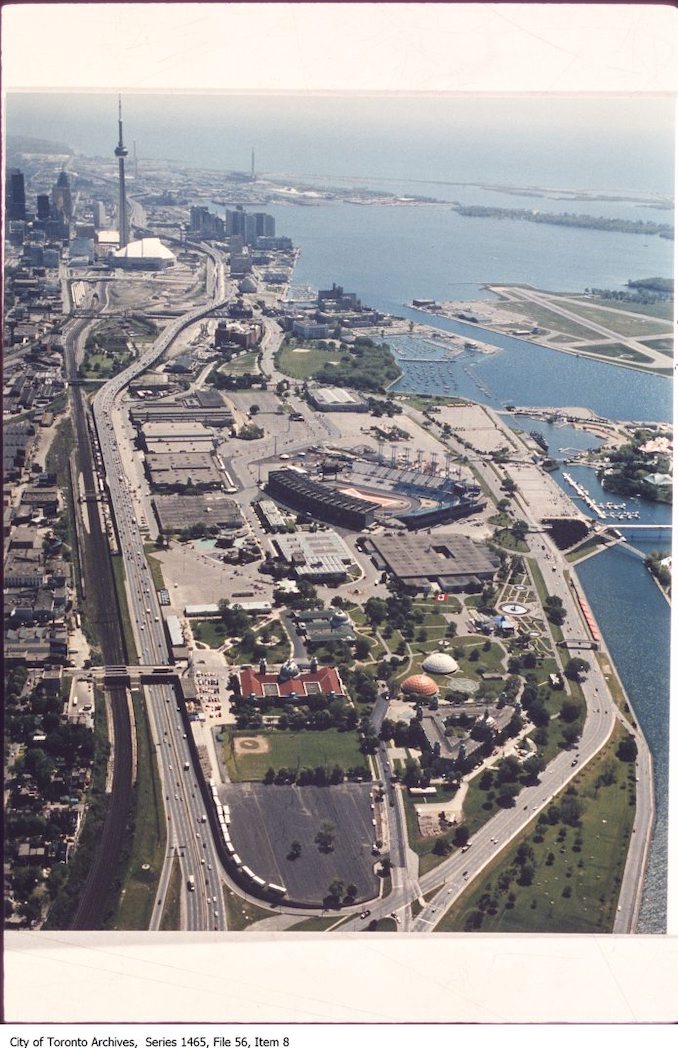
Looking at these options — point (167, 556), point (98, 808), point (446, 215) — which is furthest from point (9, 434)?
point (446, 215)

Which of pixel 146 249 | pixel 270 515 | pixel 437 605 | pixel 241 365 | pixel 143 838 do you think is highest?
pixel 146 249

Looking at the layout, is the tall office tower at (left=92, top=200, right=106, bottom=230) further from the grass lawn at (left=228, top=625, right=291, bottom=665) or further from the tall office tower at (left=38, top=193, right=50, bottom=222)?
the grass lawn at (left=228, top=625, right=291, bottom=665)

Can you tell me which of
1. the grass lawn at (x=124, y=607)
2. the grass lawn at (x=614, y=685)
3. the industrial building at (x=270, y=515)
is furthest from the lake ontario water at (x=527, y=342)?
the grass lawn at (x=124, y=607)

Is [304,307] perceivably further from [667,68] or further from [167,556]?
[667,68]

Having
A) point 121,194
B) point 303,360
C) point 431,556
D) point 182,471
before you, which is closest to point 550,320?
point 303,360

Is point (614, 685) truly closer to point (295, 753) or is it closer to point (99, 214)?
point (295, 753)

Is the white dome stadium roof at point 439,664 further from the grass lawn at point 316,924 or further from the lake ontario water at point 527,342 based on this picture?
the grass lawn at point 316,924
